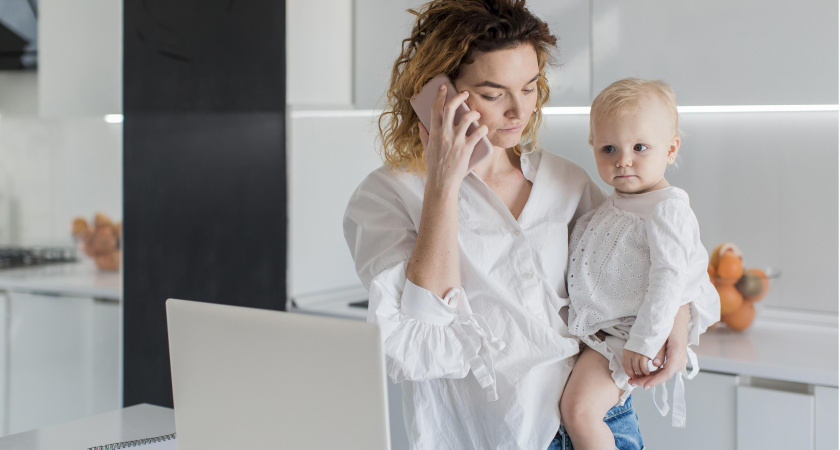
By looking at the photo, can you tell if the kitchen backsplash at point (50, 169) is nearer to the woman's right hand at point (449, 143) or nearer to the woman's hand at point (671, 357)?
the woman's right hand at point (449, 143)

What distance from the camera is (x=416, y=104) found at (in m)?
1.26

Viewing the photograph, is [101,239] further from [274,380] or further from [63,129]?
[274,380]

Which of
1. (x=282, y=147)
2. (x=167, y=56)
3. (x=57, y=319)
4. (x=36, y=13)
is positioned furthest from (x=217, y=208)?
(x=36, y=13)

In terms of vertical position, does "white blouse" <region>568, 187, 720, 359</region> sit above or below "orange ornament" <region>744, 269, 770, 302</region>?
above

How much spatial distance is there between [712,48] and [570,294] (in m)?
0.98

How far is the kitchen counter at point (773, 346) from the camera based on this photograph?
1.68 meters

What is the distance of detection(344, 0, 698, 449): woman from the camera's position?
1159 mm

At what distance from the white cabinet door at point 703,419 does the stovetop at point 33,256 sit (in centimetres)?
211

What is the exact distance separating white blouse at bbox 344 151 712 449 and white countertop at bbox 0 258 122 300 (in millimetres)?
1788

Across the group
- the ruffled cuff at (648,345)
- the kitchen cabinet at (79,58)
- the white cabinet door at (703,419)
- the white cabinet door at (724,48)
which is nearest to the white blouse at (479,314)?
the ruffled cuff at (648,345)

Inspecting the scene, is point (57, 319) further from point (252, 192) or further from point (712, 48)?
point (712, 48)

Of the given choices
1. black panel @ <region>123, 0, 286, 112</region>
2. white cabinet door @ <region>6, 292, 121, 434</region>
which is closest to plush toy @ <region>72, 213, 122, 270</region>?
white cabinet door @ <region>6, 292, 121, 434</region>

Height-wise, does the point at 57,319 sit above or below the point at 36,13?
below

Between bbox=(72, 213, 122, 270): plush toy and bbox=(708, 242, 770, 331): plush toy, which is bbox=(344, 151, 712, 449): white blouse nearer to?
bbox=(708, 242, 770, 331): plush toy
